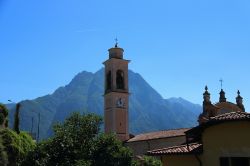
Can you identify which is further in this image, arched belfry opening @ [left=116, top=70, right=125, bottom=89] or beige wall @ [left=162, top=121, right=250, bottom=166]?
arched belfry opening @ [left=116, top=70, right=125, bottom=89]

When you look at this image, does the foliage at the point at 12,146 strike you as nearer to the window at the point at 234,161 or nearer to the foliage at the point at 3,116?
the foliage at the point at 3,116

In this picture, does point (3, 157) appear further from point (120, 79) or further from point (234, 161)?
point (120, 79)

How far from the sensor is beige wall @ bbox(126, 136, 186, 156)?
146ft

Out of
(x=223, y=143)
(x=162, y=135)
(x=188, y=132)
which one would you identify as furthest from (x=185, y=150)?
(x=162, y=135)

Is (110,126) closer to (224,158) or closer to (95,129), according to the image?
(95,129)

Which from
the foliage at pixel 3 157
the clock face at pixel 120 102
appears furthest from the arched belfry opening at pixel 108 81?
the foliage at pixel 3 157

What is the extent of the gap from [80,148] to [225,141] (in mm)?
12383

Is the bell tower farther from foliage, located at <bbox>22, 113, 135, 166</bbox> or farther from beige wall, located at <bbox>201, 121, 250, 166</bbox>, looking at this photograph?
beige wall, located at <bbox>201, 121, 250, 166</bbox>

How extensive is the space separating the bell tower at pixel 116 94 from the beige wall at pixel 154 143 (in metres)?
2.06

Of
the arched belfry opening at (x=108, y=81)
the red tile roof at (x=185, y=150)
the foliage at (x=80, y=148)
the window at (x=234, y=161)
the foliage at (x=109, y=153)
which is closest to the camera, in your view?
the window at (x=234, y=161)

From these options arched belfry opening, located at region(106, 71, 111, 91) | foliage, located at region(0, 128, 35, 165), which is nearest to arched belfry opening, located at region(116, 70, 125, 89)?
arched belfry opening, located at region(106, 71, 111, 91)

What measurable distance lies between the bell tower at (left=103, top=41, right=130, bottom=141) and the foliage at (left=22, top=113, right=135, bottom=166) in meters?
22.9

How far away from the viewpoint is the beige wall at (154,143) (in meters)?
44.6

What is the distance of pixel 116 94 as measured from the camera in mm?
51031
